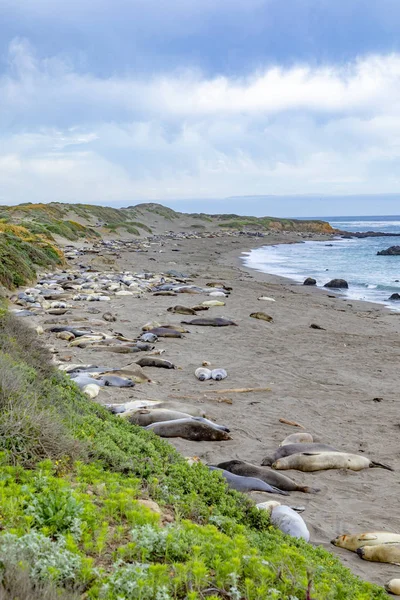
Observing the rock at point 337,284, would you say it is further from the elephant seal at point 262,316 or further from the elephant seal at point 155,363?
the elephant seal at point 155,363

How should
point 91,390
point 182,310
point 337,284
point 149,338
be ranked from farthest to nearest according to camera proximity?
point 337,284 < point 182,310 < point 149,338 < point 91,390

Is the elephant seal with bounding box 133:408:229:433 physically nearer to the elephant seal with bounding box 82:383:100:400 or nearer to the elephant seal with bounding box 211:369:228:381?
the elephant seal with bounding box 82:383:100:400

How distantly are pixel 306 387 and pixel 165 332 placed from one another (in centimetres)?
407

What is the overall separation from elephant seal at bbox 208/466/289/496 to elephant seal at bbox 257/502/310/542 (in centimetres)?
47

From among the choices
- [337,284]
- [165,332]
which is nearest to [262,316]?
[165,332]

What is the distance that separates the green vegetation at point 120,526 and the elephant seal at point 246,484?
1.71ft

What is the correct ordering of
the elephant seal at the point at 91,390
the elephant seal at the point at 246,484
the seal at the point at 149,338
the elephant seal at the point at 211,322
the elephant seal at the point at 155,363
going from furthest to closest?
the elephant seal at the point at 211,322 < the seal at the point at 149,338 < the elephant seal at the point at 155,363 < the elephant seal at the point at 91,390 < the elephant seal at the point at 246,484

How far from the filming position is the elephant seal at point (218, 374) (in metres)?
8.82

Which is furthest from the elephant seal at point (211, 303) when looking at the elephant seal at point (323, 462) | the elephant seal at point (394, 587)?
the elephant seal at point (394, 587)

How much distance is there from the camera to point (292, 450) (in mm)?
5852

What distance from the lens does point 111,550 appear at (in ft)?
9.30

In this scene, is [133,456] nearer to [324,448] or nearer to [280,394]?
[324,448]

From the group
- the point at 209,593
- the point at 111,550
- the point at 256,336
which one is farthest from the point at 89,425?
the point at 256,336

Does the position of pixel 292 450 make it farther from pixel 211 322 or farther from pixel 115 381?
pixel 211 322
